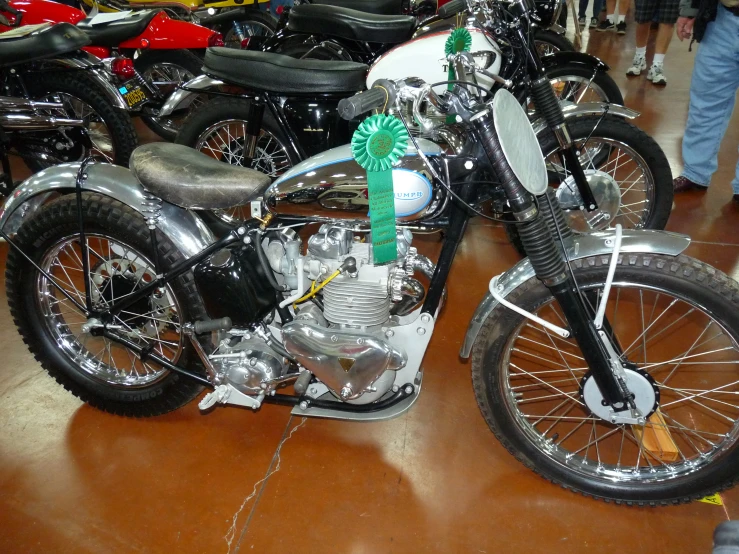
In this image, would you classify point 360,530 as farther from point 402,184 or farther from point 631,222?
point 631,222

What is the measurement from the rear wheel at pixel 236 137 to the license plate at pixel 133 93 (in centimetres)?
118

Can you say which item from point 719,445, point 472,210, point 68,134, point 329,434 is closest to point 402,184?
point 472,210

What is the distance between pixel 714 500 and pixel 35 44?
13.3ft

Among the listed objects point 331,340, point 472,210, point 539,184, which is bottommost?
point 331,340

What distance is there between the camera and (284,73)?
259 cm

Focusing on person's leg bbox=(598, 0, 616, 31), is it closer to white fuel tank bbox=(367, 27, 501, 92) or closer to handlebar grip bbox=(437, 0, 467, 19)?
→ white fuel tank bbox=(367, 27, 501, 92)

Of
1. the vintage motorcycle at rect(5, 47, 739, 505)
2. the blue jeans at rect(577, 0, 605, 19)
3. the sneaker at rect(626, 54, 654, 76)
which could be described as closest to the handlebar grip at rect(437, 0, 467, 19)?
the vintage motorcycle at rect(5, 47, 739, 505)

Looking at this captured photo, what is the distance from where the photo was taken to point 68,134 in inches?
148

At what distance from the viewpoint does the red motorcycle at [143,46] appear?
416 centimetres

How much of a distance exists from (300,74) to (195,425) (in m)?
1.51

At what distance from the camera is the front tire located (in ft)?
6.35

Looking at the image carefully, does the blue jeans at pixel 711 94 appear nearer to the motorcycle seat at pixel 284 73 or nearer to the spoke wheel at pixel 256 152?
the motorcycle seat at pixel 284 73

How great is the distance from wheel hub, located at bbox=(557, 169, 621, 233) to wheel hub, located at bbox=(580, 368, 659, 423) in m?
1.16

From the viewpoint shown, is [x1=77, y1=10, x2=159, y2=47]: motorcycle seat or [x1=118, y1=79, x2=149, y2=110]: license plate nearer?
[x1=118, y1=79, x2=149, y2=110]: license plate
